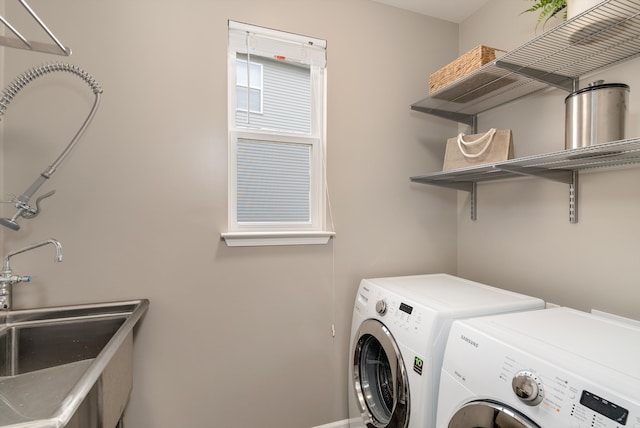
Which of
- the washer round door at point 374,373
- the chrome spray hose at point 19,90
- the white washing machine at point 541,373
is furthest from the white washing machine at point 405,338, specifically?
the chrome spray hose at point 19,90

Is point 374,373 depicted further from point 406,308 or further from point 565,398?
point 565,398

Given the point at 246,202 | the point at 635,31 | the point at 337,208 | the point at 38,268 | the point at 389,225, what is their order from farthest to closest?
the point at 389,225
the point at 337,208
the point at 246,202
the point at 38,268
the point at 635,31

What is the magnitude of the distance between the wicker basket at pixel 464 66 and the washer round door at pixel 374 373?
1312mm

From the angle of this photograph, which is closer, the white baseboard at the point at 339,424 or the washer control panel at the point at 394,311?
the washer control panel at the point at 394,311

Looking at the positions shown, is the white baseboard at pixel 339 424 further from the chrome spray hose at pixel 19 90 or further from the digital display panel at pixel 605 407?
the chrome spray hose at pixel 19 90

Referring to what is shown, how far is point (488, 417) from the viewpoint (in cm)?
87

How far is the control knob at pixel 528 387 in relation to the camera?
0.77 meters

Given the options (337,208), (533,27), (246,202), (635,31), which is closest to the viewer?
(635,31)

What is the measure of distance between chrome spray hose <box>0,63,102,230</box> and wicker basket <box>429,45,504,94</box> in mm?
1675

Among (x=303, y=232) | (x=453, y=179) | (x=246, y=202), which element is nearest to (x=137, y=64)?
(x=246, y=202)

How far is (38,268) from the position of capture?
4.36ft

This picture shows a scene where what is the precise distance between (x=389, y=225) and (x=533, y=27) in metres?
1.29

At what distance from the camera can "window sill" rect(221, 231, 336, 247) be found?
63.2 inches

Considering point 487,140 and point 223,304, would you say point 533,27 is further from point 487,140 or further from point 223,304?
point 223,304
